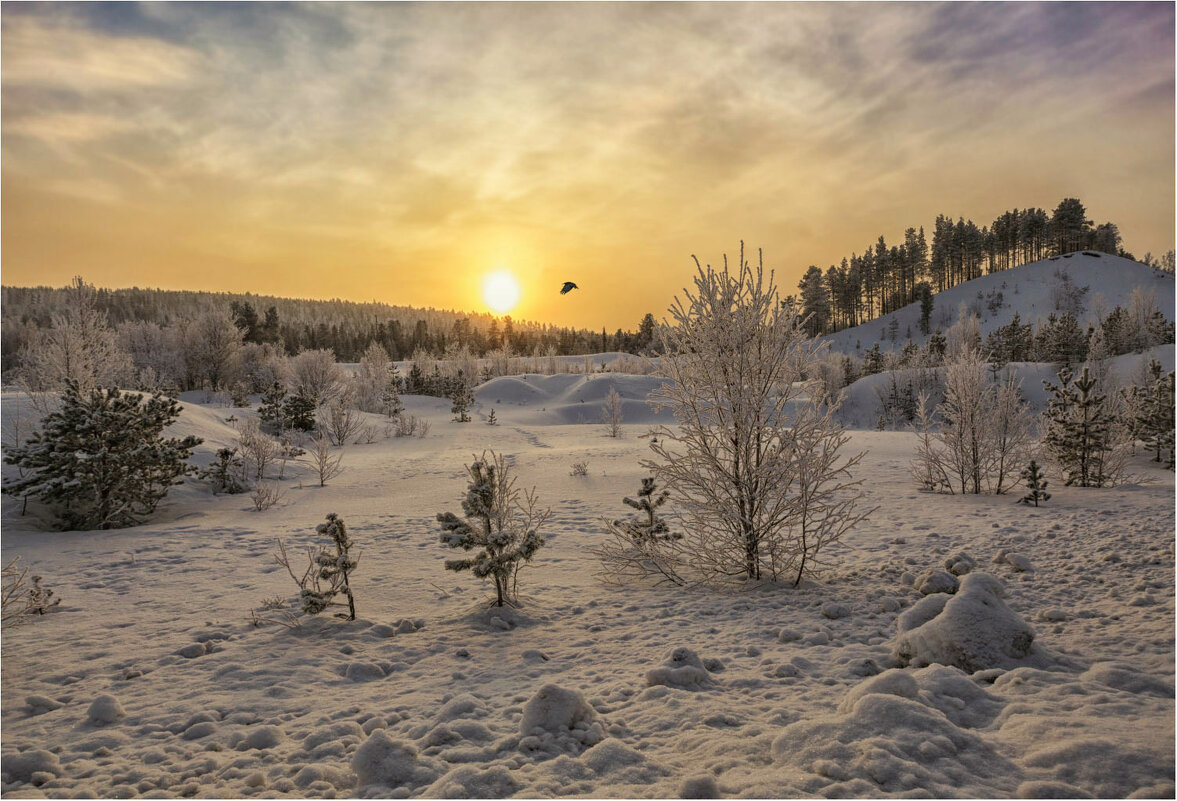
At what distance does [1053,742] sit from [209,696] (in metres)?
4.58

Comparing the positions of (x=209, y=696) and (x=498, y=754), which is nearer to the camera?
(x=498, y=754)

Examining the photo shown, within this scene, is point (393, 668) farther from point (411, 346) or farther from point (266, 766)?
point (411, 346)

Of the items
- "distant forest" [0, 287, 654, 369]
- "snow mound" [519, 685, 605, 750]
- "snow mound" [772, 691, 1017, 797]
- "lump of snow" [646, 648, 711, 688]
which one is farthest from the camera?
"distant forest" [0, 287, 654, 369]

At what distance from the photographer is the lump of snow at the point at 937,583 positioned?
17.0ft

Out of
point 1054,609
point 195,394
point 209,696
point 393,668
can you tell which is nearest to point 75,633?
point 209,696

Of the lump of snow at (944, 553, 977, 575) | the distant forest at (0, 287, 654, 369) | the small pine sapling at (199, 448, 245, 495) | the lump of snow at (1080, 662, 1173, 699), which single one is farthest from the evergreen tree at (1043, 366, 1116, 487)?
the distant forest at (0, 287, 654, 369)

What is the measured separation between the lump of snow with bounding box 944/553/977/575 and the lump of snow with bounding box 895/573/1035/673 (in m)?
1.74

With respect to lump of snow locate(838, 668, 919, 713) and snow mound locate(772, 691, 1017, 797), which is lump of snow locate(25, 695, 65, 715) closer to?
snow mound locate(772, 691, 1017, 797)

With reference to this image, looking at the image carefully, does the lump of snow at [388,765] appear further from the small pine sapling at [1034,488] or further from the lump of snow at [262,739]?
the small pine sapling at [1034,488]

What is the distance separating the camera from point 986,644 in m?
3.82

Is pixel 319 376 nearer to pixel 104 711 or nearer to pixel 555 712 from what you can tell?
pixel 104 711

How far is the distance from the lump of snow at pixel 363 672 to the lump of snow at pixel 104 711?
4.03ft

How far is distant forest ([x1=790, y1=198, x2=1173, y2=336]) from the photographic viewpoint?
73.6 meters

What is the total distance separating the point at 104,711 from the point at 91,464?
7.45 meters
